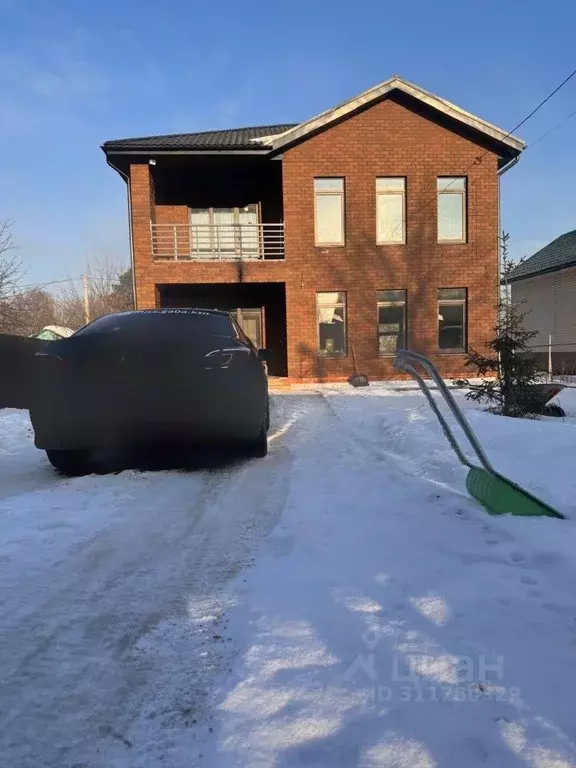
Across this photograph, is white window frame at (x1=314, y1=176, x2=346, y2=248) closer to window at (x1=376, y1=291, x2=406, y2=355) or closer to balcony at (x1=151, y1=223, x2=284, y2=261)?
balcony at (x1=151, y1=223, x2=284, y2=261)

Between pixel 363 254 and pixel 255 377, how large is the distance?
39.3ft

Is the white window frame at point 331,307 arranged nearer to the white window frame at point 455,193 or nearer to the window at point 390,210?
the window at point 390,210

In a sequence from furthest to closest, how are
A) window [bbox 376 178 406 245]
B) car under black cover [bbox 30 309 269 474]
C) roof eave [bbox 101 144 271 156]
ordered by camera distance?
window [bbox 376 178 406 245], roof eave [bbox 101 144 271 156], car under black cover [bbox 30 309 269 474]

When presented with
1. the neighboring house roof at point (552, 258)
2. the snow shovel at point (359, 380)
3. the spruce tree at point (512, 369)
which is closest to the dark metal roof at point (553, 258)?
the neighboring house roof at point (552, 258)

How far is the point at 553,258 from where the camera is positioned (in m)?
24.4

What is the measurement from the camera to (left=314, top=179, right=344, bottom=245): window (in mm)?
15430

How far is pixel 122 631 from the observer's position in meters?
2.05

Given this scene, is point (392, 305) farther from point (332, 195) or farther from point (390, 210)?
point (332, 195)

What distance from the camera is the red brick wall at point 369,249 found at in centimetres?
1510

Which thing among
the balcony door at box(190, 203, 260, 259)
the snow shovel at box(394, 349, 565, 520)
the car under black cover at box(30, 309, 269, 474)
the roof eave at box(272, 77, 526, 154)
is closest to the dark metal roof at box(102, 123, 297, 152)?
the roof eave at box(272, 77, 526, 154)

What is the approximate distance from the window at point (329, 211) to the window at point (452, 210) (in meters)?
3.00

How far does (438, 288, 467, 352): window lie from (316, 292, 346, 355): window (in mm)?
2979

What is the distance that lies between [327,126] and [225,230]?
4382 millimetres

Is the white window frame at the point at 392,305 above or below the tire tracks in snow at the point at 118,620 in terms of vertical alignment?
above
